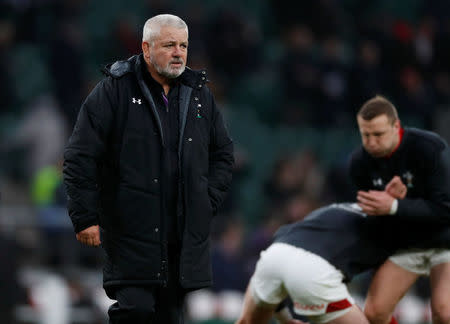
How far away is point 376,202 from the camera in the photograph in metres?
6.40

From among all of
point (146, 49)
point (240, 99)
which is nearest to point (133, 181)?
point (146, 49)

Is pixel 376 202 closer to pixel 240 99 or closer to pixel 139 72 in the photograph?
pixel 139 72

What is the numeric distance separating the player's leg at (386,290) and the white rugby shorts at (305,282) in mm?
231

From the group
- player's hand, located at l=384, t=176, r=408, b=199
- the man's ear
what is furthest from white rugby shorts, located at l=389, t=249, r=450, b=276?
the man's ear

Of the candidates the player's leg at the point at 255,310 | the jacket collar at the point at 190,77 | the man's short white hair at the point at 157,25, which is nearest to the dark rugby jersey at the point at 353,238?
the player's leg at the point at 255,310

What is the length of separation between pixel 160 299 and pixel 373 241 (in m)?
1.88

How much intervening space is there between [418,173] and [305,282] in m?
1.01

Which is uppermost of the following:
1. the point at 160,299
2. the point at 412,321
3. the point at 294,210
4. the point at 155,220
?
the point at 155,220

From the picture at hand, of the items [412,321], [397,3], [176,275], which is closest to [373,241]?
[176,275]

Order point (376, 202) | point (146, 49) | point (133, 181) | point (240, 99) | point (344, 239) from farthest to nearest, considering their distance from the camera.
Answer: point (240, 99) → point (344, 239) → point (376, 202) → point (146, 49) → point (133, 181)

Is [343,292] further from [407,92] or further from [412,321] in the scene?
[407,92]

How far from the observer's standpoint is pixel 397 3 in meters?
14.8

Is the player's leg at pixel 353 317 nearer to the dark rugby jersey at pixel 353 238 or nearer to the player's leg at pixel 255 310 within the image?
the dark rugby jersey at pixel 353 238

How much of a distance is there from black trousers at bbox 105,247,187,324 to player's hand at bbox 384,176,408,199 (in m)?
1.76
